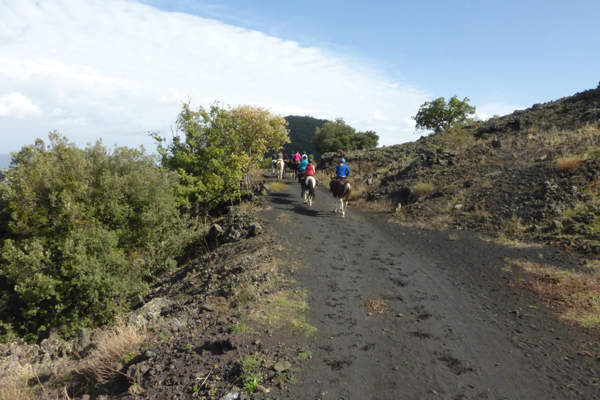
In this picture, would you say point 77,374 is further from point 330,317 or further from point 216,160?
point 216,160

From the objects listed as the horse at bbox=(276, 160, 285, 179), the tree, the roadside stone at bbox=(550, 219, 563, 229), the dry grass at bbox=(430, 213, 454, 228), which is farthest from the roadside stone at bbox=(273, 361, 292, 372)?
the tree

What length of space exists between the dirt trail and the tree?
36.1 meters

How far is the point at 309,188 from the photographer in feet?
59.7

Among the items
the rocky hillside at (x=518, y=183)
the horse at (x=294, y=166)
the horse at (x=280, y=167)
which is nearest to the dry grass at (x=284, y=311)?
the rocky hillside at (x=518, y=183)

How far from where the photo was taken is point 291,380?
4.84 metres

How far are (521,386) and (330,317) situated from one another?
3.16 meters

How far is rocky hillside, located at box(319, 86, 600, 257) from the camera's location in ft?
39.4

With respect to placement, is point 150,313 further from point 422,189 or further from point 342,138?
point 342,138

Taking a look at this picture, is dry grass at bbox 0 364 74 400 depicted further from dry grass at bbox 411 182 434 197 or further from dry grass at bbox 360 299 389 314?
dry grass at bbox 411 182 434 197

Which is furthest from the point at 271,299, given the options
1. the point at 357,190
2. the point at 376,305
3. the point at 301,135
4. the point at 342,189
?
the point at 301,135

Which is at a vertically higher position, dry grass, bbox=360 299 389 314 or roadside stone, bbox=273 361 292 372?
dry grass, bbox=360 299 389 314

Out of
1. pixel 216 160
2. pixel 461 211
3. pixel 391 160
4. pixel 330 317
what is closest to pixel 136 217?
pixel 216 160

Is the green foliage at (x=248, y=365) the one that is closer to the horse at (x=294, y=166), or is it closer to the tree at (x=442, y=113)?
the horse at (x=294, y=166)

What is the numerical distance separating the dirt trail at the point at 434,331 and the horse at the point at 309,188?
6.57 metres
